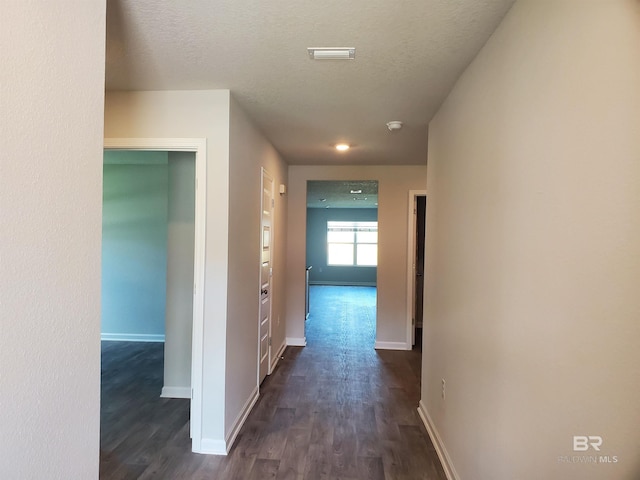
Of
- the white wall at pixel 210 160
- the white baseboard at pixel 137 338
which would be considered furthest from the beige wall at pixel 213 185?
the white baseboard at pixel 137 338

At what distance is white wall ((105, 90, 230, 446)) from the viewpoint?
2.19 metres

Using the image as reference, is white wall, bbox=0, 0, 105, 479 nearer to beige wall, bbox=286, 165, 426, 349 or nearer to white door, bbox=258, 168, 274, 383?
white door, bbox=258, 168, 274, 383

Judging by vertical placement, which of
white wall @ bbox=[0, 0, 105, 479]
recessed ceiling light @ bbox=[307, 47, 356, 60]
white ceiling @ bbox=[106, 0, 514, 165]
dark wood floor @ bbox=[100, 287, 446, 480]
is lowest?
dark wood floor @ bbox=[100, 287, 446, 480]

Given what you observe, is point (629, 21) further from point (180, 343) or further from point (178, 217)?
point (180, 343)

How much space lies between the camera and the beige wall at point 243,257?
229 centimetres

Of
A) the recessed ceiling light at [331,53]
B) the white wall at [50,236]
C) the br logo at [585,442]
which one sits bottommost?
the br logo at [585,442]

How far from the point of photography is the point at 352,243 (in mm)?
10812

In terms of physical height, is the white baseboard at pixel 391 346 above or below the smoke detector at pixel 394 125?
below

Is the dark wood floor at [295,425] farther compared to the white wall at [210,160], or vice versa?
the white wall at [210,160]

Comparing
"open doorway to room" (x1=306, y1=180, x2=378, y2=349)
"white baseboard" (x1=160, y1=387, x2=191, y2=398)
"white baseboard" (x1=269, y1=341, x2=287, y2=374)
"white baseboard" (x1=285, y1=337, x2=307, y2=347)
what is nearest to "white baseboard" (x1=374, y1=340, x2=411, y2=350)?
"white baseboard" (x1=285, y1=337, x2=307, y2=347)

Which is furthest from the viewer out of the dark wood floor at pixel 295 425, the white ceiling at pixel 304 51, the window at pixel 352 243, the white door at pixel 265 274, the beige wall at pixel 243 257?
the window at pixel 352 243

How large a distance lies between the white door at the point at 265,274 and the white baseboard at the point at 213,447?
942mm

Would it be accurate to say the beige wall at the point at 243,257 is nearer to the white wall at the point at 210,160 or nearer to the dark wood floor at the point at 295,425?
the white wall at the point at 210,160

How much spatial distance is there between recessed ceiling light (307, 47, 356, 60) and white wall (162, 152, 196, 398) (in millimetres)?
1694
